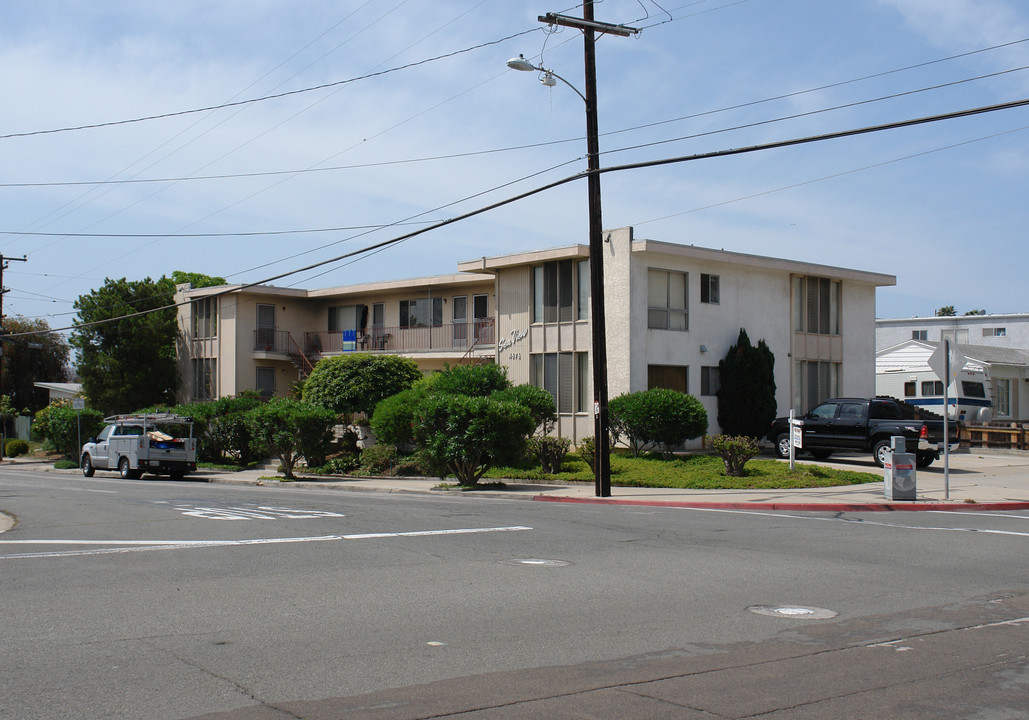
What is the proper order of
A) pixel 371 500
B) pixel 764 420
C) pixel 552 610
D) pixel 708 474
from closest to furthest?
pixel 552 610
pixel 371 500
pixel 708 474
pixel 764 420

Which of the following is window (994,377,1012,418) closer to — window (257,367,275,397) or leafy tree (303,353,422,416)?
leafy tree (303,353,422,416)

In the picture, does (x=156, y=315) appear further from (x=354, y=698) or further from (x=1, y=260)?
(x=354, y=698)

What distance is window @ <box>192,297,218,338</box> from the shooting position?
44.2 m

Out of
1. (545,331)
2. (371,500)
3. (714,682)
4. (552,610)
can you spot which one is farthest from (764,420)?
→ (714,682)

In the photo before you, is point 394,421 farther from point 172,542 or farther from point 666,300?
point 172,542

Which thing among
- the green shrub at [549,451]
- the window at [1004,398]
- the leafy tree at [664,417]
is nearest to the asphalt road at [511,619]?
the green shrub at [549,451]

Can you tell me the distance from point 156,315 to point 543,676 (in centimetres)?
4350

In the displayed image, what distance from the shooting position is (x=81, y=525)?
15.3m

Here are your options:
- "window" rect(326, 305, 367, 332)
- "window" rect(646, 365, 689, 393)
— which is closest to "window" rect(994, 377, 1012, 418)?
"window" rect(646, 365, 689, 393)

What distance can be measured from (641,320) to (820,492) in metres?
9.87

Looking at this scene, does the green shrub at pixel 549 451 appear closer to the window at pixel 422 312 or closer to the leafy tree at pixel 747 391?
the leafy tree at pixel 747 391

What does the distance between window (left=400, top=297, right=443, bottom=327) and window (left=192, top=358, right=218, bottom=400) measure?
9.91 m

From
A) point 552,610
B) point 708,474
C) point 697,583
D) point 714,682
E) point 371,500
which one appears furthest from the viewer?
point 708,474

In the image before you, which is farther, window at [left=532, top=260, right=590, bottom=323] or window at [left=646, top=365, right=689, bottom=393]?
window at [left=532, top=260, right=590, bottom=323]
